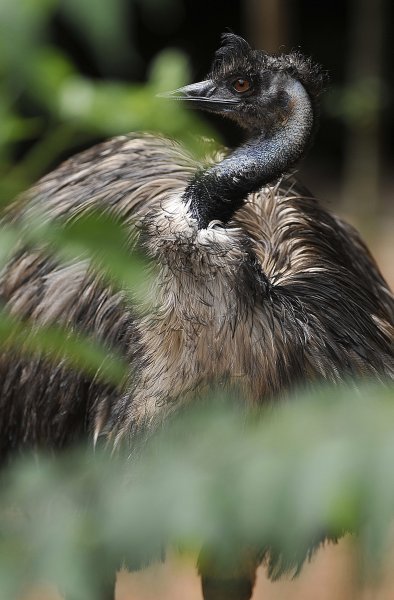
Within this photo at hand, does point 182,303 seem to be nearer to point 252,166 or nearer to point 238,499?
point 252,166

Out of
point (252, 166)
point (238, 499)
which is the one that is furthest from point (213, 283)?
point (238, 499)

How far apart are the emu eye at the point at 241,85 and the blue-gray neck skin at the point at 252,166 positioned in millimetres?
110

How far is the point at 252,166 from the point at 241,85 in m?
0.27

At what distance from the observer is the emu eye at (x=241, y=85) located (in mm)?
2748

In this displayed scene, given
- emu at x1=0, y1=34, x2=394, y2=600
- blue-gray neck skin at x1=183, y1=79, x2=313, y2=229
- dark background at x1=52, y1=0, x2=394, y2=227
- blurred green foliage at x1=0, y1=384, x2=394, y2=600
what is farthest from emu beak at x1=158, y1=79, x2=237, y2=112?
dark background at x1=52, y1=0, x2=394, y2=227

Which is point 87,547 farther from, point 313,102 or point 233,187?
point 313,102

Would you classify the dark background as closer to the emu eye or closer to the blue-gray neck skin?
the emu eye

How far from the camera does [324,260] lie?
299cm

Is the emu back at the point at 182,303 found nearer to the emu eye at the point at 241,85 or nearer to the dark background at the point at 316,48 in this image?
the emu eye at the point at 241,85

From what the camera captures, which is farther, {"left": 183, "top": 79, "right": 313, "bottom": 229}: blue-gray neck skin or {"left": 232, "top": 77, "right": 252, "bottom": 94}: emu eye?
{"left": 232, "top": 77, "right": 252, "bottom": 94}: emu eye

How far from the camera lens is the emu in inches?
95.7

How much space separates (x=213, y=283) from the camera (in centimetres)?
241

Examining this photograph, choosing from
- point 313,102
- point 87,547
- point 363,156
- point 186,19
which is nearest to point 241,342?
point 313,102

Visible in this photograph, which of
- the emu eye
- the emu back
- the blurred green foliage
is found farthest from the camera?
the emu eye
